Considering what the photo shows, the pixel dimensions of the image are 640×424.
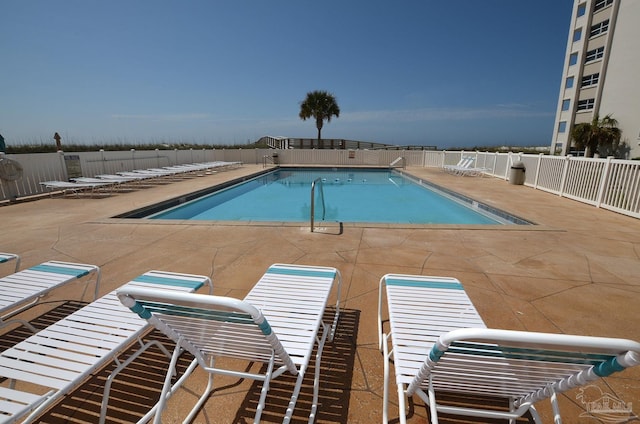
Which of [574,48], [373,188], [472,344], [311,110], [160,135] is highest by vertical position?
[574,48]

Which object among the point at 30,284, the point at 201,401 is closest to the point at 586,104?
the point at 201,401

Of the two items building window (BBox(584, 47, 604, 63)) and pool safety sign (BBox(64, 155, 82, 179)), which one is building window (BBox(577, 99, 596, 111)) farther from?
pool safety sign (BBox(64, 155, 82, 179))

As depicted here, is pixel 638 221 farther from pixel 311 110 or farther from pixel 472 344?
pixel 311 110

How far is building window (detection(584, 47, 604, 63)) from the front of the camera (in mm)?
25705

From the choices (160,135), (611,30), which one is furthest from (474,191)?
(611,30)

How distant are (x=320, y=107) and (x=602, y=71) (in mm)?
24884

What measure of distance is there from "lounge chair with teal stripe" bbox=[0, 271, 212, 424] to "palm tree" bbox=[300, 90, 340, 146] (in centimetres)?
2807

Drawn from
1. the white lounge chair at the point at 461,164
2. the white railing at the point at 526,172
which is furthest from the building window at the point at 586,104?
the white lounge chair at the point at 461,164

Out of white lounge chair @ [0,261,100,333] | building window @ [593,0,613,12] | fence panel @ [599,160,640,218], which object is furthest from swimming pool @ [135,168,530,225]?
building window @ [593,0,613,12]

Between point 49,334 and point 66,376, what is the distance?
516 millimetres

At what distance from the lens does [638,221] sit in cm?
588

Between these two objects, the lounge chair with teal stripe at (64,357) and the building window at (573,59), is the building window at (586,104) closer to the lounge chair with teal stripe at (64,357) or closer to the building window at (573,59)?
the building window at (573,59)

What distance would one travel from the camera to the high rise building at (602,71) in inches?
878

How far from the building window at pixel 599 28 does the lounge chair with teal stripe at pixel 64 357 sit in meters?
38.6
